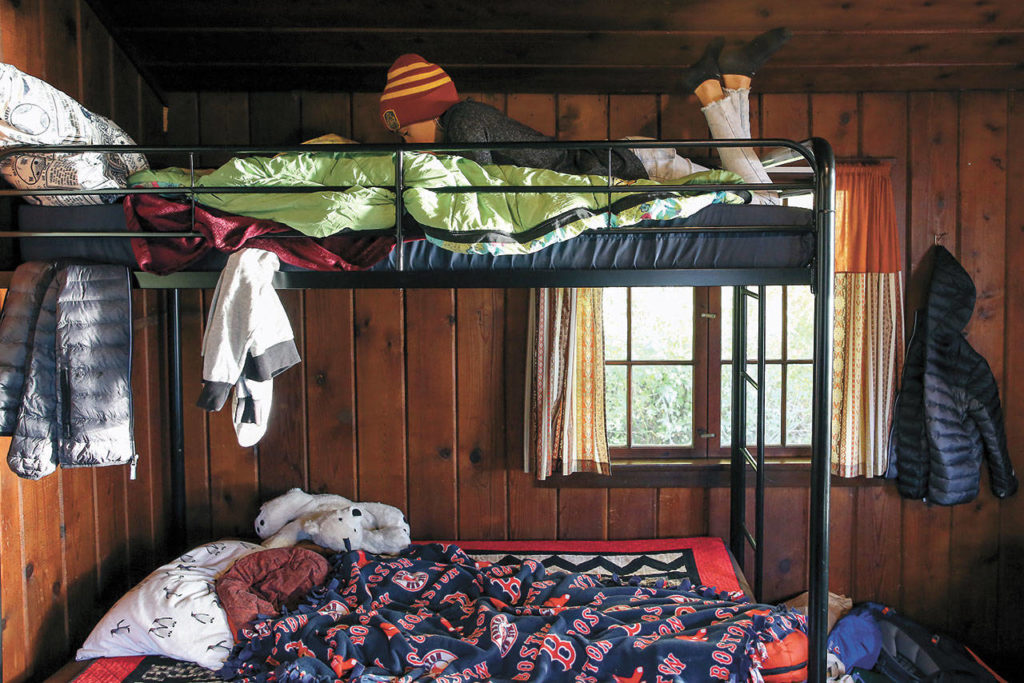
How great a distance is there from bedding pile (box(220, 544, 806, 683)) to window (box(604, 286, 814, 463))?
687mm

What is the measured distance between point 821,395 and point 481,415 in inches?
56.3

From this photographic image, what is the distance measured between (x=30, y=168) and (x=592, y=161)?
136cm

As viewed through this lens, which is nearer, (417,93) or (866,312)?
(417,93)

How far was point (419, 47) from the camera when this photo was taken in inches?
101

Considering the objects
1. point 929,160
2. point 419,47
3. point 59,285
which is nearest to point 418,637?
point 59,285

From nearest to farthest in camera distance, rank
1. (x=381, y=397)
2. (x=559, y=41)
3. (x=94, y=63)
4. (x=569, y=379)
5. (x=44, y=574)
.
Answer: (x=44, y=574) → (x=94, y=63) → (x=559, y=41) → (x=569, y=379) → (x=381, y=397)

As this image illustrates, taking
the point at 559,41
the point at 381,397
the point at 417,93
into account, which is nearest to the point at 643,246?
the point at 417,93

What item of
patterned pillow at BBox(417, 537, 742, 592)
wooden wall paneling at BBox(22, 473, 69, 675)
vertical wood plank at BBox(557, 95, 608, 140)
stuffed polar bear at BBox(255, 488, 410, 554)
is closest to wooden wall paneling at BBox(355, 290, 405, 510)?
stuffed polar bear at BBox(255, 488, 410, 554)

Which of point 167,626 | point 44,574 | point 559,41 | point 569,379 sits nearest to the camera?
point 167,626

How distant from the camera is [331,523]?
8.34 feet

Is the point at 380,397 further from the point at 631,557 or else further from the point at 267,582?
the point at 631,557

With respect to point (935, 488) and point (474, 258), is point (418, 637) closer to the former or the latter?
point (474, 258)

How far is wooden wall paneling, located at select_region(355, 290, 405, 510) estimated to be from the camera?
2.84m

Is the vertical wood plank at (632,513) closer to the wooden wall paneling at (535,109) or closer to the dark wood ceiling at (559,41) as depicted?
the wooden wall paneling at (535,109)
